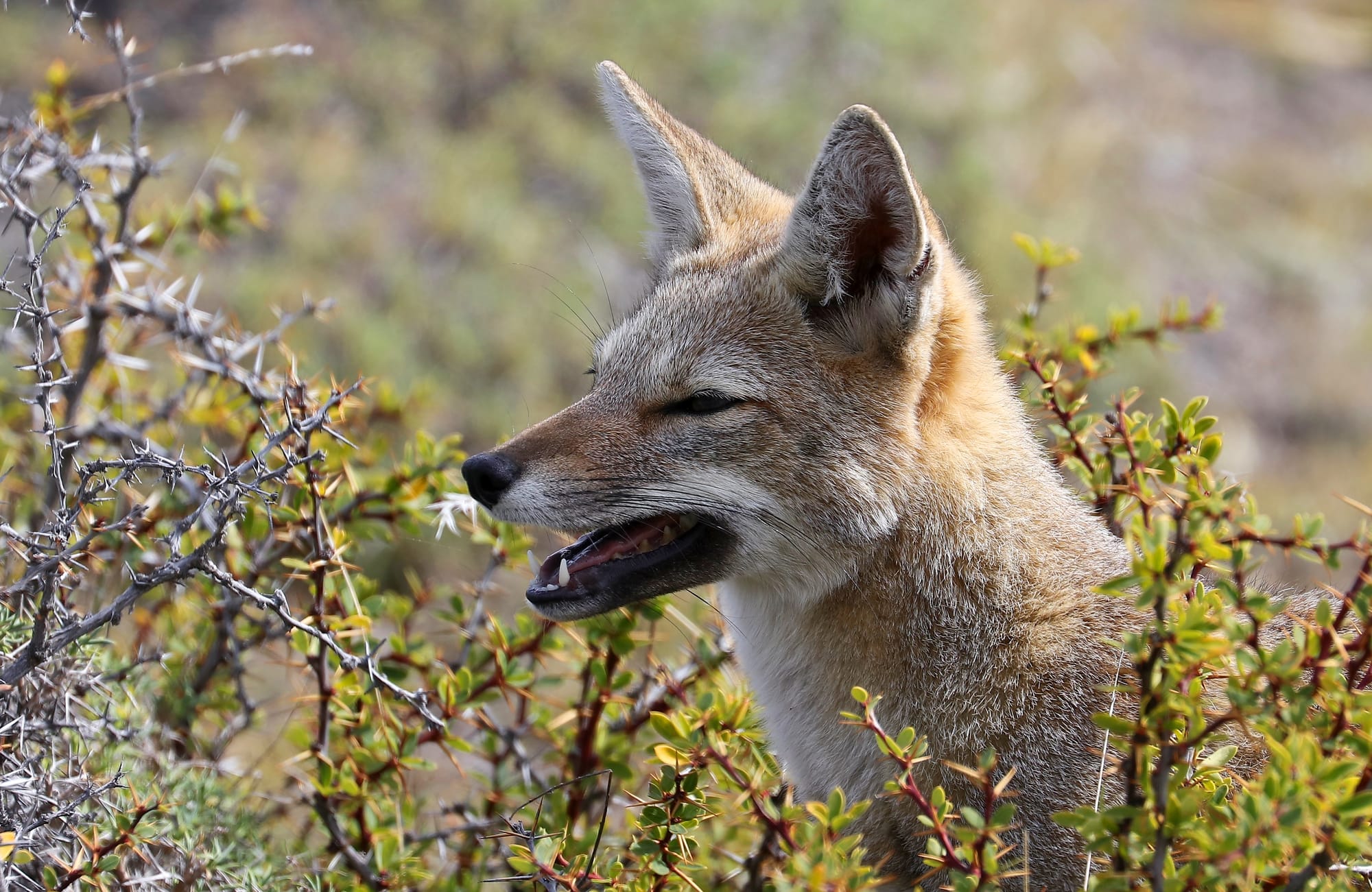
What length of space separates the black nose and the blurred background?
4.19 m

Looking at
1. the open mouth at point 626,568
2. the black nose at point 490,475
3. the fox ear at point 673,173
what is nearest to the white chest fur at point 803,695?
the open mouth at point 626,568

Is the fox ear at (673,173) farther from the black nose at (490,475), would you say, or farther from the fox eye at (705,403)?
the black nose at (490,475)

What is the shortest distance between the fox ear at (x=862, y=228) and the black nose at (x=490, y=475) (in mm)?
980

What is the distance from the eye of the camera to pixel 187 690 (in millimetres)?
3658

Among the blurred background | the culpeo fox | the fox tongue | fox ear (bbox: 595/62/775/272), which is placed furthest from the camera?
the blurred background

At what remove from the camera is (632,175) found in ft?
32.2

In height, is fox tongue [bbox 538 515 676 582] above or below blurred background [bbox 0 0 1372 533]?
below

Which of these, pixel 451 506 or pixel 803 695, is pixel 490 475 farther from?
pixel 803 695

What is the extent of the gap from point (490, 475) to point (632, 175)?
7.25m

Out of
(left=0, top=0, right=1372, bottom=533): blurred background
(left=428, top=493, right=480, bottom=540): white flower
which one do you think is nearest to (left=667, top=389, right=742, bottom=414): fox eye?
(left=428, top=493, right=480, bottom=540): white flower

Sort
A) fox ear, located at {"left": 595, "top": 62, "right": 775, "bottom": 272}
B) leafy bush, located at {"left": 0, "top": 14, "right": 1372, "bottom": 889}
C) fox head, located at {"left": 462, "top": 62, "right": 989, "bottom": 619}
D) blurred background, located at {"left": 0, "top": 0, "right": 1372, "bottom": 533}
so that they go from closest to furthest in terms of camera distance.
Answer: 1. leafy bush, located at {"left": 0, "top": 14, "right": 1372, "bottom": 889}
2. fox head, located at {"left": 462, "top": 62, "right": 989, "bottom": 619}
3. fox ear, located at {"left": 595, "top": 62, "right": 775, "bottom": 272}
4. blurred background, located at {"left": 0, "top": 0, "right": 1372, "bottom": 533}

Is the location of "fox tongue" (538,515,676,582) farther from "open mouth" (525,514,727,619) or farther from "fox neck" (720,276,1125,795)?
"fox neck" (720,276,1125,795)

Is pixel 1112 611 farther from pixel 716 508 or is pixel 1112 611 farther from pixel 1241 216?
pixel 1241 216

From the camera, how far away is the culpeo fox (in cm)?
290
